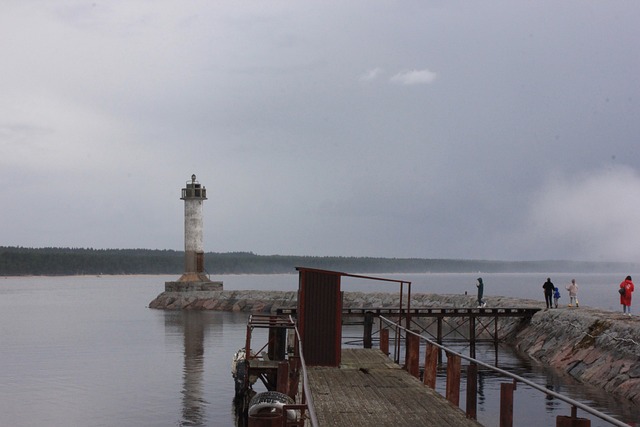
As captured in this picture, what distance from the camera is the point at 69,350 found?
52.2m

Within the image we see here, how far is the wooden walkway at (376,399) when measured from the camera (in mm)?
14461

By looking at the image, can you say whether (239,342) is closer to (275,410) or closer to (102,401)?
(102,401)

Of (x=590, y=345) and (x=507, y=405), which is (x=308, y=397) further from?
(x=590, y=345)

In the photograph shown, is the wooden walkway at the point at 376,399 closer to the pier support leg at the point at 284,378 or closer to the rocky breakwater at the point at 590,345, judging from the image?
the pier support leg at the point at 284,378

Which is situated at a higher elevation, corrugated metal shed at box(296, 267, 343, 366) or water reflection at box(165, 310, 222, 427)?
corrugated metal shed at box(296, 267, 343, 366)

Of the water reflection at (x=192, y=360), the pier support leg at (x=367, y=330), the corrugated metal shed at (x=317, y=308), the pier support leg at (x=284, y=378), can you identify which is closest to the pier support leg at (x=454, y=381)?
the pier support leg at (x=284, y=378)

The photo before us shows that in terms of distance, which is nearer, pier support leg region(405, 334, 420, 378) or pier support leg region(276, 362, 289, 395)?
pier support leg region(276, 362, 289, 395)

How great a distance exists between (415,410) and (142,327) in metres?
57.3

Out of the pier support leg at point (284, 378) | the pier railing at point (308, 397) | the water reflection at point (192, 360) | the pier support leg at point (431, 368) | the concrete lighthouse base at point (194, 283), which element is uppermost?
the pier railing at point (308, 397)

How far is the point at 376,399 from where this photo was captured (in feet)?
54.0

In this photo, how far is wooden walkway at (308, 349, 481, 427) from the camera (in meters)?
14.5

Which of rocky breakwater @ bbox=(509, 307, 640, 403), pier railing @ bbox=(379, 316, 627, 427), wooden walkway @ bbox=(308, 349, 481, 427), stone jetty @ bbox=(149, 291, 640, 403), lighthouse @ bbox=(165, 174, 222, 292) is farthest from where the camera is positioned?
lighthouse @ bbox=(165, 174, 222, 292)

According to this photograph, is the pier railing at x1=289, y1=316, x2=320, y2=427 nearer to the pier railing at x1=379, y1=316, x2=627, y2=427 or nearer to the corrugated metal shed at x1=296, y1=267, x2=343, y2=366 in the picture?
the corrugated metal shed at x1=296, y1=267, x2=343, y2=366

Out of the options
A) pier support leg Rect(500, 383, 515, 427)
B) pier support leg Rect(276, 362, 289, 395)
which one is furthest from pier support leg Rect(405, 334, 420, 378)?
pier support leg Rect(500, 383, 515, 427)
